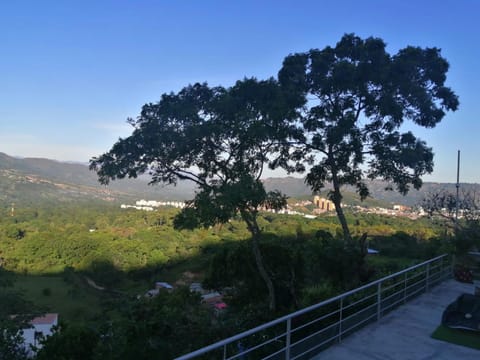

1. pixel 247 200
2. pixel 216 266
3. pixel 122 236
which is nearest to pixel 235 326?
pixel 247 200

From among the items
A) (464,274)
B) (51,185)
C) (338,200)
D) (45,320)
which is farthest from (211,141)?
(51,185)

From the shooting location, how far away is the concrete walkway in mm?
4188

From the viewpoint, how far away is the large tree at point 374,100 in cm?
835

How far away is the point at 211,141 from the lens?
26.5 feet

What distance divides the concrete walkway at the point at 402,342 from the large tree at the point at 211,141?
3.11m

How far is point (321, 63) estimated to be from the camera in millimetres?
8898

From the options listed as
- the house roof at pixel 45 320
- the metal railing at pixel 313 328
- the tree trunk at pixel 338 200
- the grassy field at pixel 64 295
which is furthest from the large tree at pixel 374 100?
the grassy field at pixel 64 295

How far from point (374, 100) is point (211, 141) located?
3.74 meters

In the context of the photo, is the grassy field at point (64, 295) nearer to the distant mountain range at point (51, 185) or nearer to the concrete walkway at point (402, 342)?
the concrete walkway at point (402, 342)

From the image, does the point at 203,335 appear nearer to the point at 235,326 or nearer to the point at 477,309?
the point at 235,326

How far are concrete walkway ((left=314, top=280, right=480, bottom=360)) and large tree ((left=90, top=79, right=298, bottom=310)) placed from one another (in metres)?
3.11

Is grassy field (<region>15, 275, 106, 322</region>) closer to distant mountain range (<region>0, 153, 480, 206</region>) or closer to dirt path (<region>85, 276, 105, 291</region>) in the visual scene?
dirt path (<region>85, 276, 105, 291</region>)

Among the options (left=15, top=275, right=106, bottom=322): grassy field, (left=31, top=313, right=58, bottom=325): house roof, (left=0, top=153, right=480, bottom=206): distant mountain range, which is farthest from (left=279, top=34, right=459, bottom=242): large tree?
(left=0, top=153, right=480, bottom=206): distant mountain range

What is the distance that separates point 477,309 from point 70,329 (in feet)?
18.4
